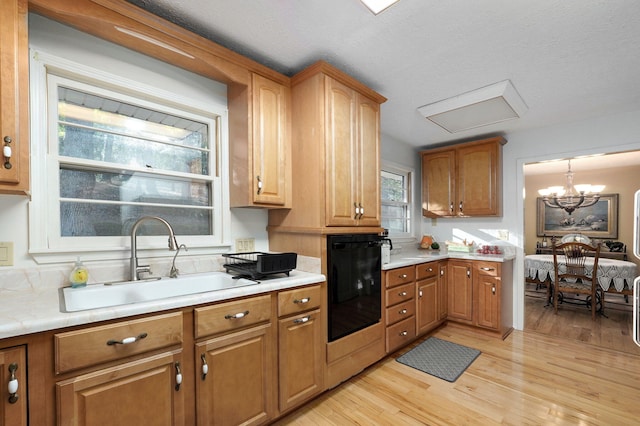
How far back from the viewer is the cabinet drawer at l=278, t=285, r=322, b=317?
5.83 feet

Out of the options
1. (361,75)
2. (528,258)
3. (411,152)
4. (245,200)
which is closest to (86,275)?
(245,200)

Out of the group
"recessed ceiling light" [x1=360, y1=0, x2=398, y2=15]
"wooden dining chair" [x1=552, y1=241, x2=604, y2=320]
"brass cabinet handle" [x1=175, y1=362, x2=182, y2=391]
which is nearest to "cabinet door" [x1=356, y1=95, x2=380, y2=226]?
"recessed ceiling light" [x1=360, y1=0, x2=398, y2=15]

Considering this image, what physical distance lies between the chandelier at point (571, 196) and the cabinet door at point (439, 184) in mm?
3392

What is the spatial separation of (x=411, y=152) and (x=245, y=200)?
293cm

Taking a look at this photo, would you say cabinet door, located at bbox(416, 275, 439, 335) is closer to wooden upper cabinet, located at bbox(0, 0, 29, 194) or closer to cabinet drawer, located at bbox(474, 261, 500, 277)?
cabinet drawer, located at bbox(474, 261, 500, 277)

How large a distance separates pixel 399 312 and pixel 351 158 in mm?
1525

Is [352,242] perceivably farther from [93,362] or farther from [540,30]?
[540,30]

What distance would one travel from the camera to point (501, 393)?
2152mm

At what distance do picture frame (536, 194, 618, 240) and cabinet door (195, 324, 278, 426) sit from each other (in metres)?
7.14

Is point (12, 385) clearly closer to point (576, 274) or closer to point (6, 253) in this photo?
point (6, 253)

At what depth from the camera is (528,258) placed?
15.5ft

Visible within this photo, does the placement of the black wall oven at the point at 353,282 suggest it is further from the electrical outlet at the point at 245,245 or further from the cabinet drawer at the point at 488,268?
the cabinet drawer at the point at 488,268

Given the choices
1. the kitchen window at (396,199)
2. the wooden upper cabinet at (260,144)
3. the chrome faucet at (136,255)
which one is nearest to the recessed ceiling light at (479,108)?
the kitchen window at (396,199)

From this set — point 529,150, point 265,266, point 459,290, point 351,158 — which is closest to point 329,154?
point 351,158
